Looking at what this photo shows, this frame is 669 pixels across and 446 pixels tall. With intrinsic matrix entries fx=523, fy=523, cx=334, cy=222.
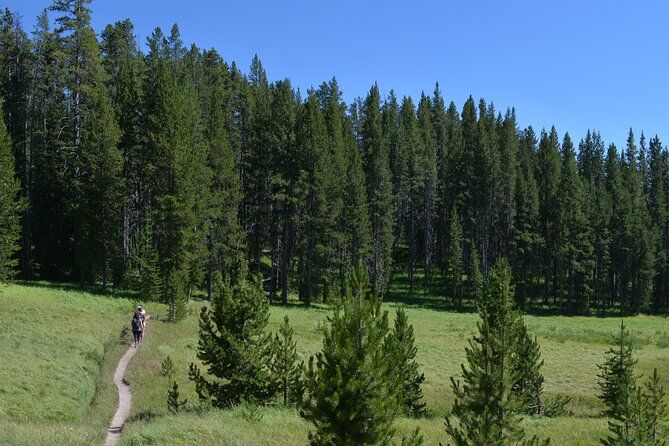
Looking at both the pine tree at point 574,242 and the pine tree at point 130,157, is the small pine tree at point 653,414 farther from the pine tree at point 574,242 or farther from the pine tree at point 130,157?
the pine tree at point 574,242

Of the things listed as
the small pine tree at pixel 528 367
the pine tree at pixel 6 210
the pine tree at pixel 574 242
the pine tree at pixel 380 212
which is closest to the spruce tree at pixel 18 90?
the pine tree at pixel 6 210

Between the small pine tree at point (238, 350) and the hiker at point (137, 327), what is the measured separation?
10457mm

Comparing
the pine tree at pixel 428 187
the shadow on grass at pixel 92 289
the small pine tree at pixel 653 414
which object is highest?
the pine tree at pixel 428 187

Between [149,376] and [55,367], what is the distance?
12.4ft

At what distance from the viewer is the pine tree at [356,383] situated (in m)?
10.2

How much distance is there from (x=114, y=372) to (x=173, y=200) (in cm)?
1931

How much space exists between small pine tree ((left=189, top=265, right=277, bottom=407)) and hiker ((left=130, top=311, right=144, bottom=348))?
10.5 metres

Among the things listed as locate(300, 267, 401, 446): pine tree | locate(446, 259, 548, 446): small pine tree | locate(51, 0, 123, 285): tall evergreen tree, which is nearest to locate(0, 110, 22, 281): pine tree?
locate(51, 0, 123, 285): tall evergreen tree

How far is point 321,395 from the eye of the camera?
10.2m

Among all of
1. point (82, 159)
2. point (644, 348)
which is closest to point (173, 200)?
point (82, 159)

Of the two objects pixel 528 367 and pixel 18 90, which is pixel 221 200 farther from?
pixel 528 367

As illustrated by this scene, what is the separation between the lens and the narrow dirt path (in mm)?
15938

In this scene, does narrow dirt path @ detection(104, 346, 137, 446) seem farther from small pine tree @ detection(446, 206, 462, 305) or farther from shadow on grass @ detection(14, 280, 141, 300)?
small pine tree @ detection(446, 206, 462, 305)

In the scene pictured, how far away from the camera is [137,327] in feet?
91.0
